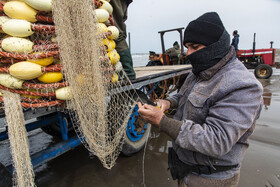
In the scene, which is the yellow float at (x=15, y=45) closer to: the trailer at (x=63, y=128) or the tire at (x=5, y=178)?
the trailer at (x=63, y=128)

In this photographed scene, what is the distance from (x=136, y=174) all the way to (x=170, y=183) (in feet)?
1.90

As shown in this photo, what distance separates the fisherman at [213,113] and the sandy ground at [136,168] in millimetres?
1390

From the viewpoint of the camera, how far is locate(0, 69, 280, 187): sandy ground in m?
2.56

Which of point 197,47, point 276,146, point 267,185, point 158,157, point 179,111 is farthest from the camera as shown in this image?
point 276,146

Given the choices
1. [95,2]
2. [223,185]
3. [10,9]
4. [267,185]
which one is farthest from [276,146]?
[10,9]

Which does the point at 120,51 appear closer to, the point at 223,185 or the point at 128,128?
the point at 128,128

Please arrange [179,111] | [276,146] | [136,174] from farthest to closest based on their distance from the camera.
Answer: [276,146] < [136,174] < [179,111]

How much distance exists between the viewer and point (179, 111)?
165cm

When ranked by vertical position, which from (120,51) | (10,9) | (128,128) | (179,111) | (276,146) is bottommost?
(276,146)

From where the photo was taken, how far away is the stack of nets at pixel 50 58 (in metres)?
1.38

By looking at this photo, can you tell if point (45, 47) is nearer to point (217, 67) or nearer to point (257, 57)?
point (217, 67)

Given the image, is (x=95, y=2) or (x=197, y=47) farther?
(x=95, y=2)

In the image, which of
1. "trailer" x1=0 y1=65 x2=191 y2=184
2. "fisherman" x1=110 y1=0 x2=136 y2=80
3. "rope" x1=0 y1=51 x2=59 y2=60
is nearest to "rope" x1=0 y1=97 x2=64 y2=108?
"trailer" x1=0 y1=65 x2=191 y2=184

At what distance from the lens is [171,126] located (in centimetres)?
122
